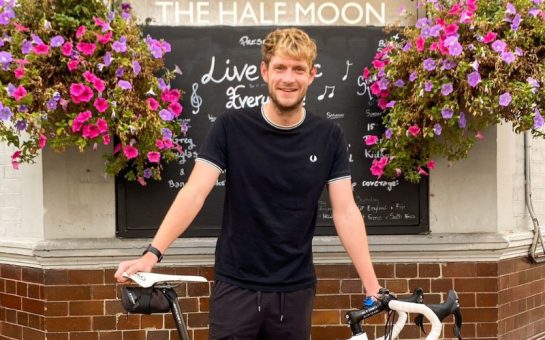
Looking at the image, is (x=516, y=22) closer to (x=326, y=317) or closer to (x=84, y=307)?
(x=326, y=317)

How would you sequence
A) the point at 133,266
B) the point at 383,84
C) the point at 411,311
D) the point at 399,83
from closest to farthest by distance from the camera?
the point at 411,311
the point at 133,266
the point at 399,83
the point at 383,84

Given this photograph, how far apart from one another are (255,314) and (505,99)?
2.09 metres

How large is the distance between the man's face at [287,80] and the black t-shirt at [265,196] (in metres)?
0.14

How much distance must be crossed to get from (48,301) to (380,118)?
2.50m

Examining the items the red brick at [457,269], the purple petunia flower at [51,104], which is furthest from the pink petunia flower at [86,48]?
the red brick at [457,269]

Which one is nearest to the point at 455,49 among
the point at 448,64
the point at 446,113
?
the point at 448,64

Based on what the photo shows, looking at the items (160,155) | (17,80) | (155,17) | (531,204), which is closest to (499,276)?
Answer: (531,204)

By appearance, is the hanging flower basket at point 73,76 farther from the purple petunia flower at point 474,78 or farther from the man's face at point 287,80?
the purple petunia flower at point 474,78

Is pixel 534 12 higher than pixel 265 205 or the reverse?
higher

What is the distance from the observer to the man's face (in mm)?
2971

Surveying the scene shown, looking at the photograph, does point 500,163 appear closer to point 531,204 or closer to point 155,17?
point 531,204

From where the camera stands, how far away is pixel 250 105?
4.93m

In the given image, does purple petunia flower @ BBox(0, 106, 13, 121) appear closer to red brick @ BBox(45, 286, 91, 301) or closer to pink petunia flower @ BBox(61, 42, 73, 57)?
pink petunia flower @ BBox(61, 42, 73, 57)

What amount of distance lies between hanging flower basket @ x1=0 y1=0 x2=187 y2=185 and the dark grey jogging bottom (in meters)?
1.49
